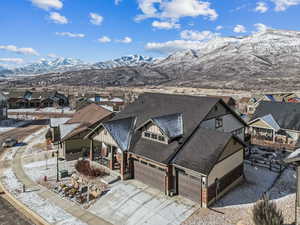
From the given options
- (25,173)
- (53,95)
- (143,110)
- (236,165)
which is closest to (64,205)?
(25,173)

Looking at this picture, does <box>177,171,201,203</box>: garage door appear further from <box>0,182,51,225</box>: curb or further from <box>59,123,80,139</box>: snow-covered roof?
<box>59,123,80,139</box>: snow-covered roof

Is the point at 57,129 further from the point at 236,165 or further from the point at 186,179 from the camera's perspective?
the point at 236,165

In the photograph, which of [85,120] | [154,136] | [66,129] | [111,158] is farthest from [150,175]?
[85,120]

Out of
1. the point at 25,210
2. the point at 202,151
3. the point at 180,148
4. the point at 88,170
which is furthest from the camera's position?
the point at 88,170

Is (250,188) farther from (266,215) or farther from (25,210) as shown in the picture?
(25,210)

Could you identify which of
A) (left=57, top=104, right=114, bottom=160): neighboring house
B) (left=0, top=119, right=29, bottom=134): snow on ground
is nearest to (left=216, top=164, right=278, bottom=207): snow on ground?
(left=57, top=104, right=114, bottom=160): neighboring house

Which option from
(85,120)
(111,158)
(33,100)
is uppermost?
(33,100)

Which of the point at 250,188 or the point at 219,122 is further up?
the point at 219,122
